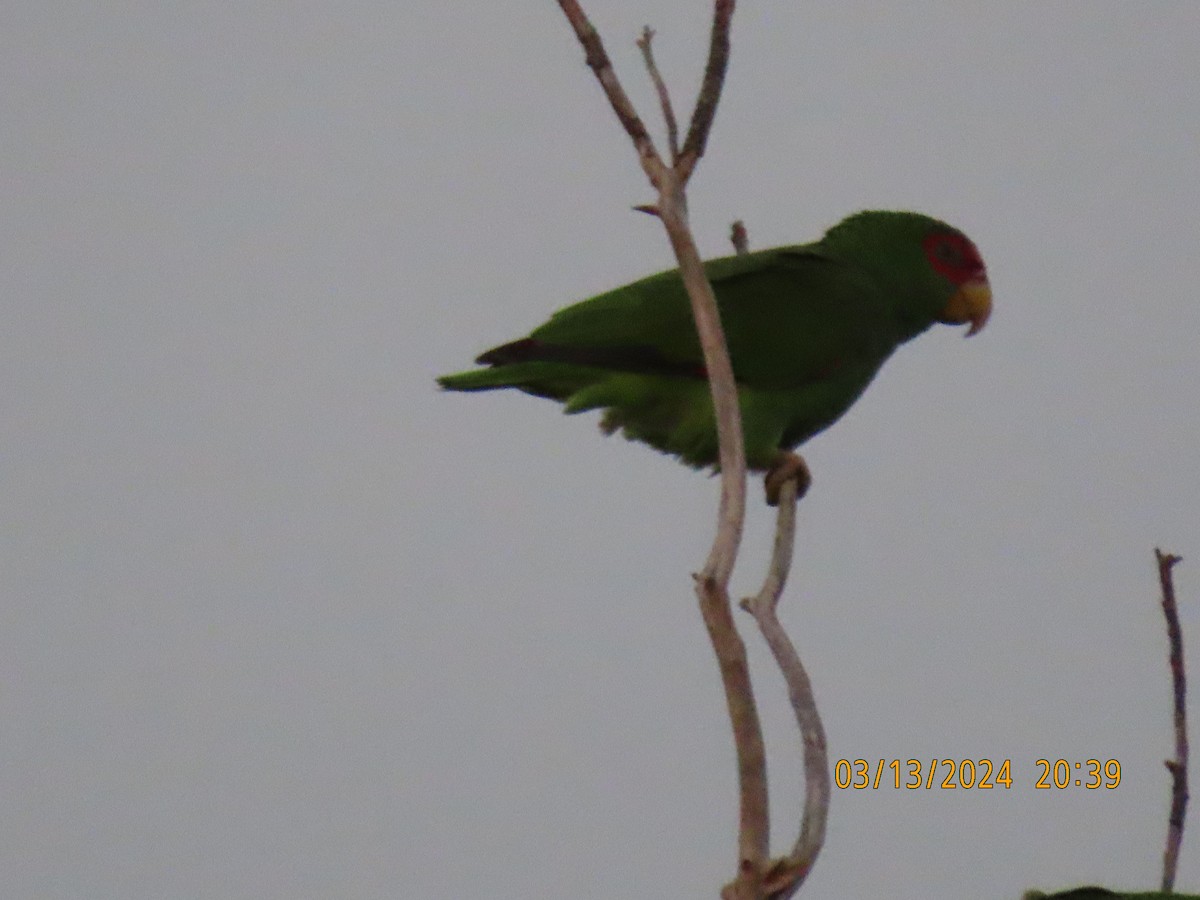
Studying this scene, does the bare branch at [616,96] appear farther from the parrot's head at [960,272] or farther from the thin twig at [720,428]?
the parrot's head at [960,272]

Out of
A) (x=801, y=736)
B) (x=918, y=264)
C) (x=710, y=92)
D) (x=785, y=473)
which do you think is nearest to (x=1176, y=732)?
(x=801, y=736)

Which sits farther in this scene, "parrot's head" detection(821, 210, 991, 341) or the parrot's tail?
"parrot's head" detection(821, 210, 991, 341)

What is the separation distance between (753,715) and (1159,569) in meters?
0.90

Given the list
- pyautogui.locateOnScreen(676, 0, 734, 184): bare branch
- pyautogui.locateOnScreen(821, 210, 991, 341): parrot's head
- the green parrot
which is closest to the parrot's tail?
the green parrot

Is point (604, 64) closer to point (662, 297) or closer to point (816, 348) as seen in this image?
point (662, 297)

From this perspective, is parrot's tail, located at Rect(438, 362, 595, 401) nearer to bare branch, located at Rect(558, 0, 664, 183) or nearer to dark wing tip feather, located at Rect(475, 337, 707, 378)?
dark wing tip feather, located at Rect(475, 337, 707, 378)

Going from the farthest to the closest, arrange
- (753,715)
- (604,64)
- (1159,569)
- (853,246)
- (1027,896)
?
(853,246) → (1027,896) → (1159,569) → (604,64) → (753,715)

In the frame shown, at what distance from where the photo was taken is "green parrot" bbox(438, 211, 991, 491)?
412 cm

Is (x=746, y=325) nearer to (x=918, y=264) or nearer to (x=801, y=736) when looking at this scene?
(x=918, y=264)

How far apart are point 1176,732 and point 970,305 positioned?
2.76 metres

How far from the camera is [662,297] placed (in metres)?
4.20

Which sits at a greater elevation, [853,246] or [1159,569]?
[853,246]

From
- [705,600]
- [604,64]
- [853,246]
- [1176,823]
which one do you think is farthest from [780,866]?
[853,246]

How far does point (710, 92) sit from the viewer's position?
7.91ft
